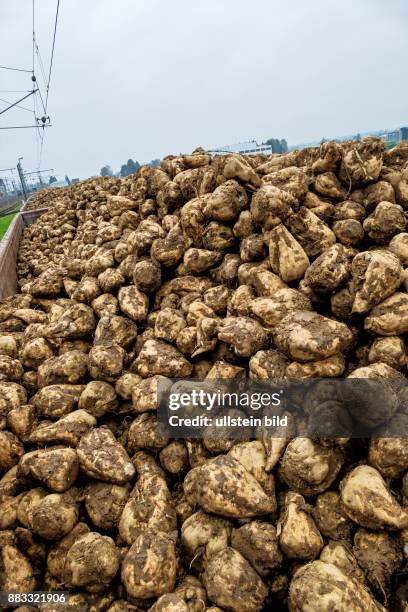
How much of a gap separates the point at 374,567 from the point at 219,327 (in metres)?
1.20

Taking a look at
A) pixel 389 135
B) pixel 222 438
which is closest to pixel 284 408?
pixel 222 438

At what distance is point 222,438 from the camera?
6.05 feet

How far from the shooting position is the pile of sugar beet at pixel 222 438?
1.47m

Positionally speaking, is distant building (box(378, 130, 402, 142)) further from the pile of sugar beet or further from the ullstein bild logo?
the ullstein bild logo

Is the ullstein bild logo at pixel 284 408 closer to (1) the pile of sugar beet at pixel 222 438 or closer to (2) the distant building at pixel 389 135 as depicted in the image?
(1) the pile of sugar beet at pixel 222 438

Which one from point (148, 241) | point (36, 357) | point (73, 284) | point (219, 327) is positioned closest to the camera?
point (219, 327)

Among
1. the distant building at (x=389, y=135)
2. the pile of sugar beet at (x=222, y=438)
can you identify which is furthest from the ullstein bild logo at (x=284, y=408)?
the distant building at (x=389, y=135)

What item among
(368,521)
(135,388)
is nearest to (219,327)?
(135,388)

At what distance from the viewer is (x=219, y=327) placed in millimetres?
2080

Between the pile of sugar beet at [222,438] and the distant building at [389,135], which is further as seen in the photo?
the distant building at [389,135]

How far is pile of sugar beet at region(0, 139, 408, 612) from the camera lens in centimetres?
147

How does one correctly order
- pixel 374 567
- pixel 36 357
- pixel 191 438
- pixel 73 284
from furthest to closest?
pixel 73 284 → pixel 36 357 → pixel 191 438 → pixel 374 567

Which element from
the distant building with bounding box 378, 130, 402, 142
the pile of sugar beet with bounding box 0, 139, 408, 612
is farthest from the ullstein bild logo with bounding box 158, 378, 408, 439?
the distant building with bounding box 378, 130, 402, 142

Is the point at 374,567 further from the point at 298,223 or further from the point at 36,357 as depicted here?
the point at 36,357
